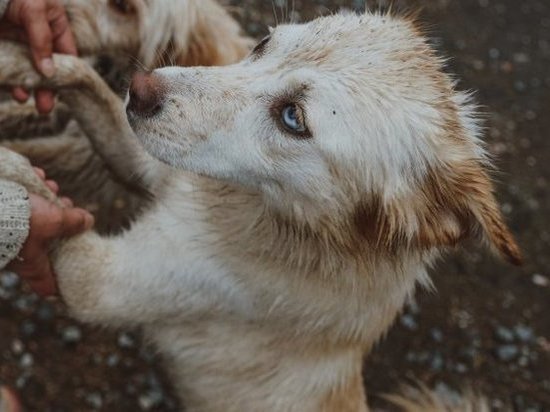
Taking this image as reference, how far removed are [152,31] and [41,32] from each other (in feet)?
1.40

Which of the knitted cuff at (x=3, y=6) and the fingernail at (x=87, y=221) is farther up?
the knitted cuff at (x=3, y=6)

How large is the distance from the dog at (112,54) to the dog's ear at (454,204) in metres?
1.14

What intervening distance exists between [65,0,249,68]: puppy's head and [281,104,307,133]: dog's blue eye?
0.87 meters

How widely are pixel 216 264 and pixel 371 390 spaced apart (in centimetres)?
150

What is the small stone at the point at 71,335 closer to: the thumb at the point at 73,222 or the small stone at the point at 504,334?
the thumb at the point at 73,222

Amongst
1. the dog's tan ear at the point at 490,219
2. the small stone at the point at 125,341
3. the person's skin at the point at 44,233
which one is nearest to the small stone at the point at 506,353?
the small stone at the point at 125,341

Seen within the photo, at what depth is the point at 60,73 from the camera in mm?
2652

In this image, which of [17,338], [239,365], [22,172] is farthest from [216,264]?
[17,338]

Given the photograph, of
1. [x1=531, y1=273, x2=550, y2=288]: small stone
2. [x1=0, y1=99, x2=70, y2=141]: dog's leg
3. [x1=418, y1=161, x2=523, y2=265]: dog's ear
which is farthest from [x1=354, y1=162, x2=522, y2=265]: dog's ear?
[x1=531, y1=273, x2=550, y2=288]: small stone

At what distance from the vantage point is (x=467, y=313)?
13.7ft

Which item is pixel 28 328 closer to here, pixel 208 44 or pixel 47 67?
pixel 47 67

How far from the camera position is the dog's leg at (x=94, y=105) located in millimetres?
2668

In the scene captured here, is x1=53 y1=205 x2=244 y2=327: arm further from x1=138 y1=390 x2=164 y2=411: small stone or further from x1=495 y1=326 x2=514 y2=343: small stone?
x1=495 y1=326 x2=514 y2=343: small stone

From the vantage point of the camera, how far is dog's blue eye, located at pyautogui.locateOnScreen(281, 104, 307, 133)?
7.36 ft
